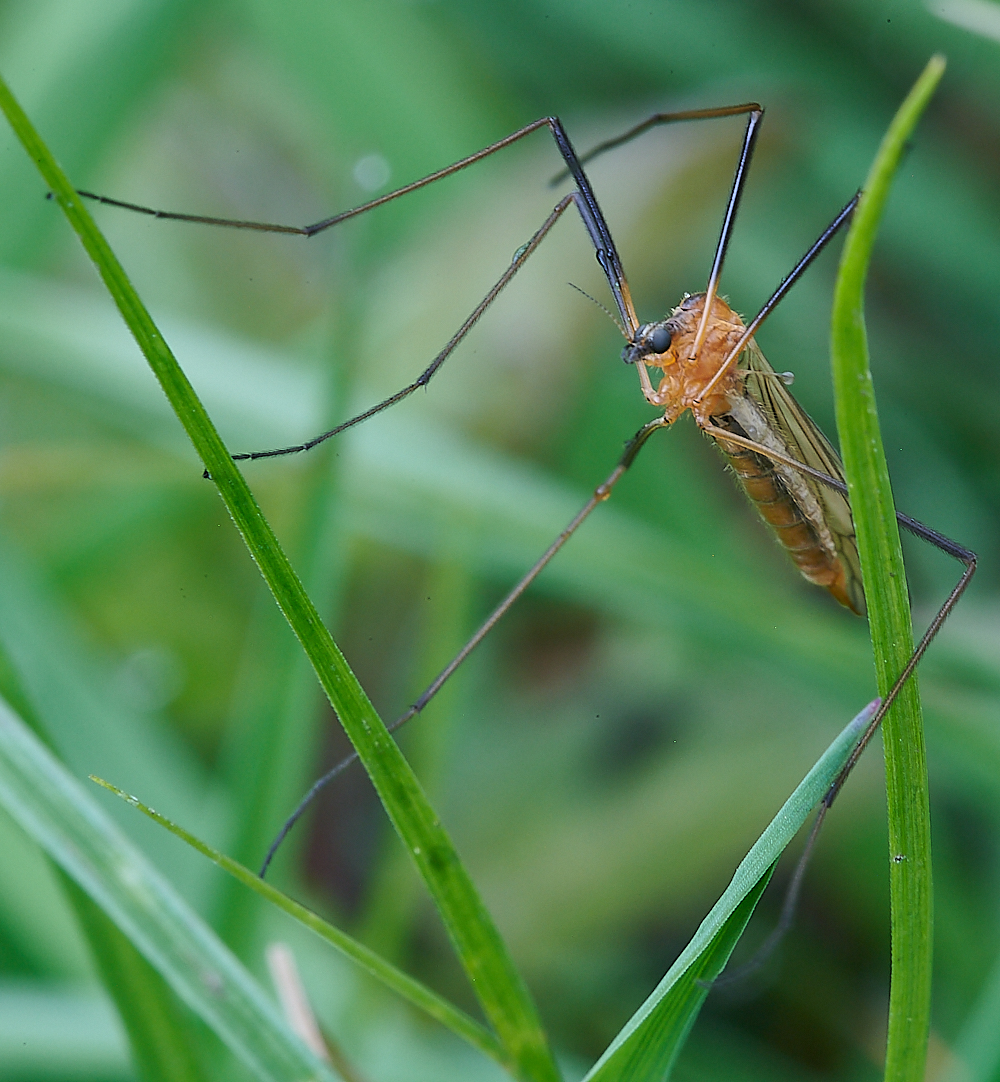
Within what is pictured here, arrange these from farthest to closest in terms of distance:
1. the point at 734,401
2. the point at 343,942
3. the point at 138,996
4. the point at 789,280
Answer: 1. the point at 734,401
2. the point at 789,280
3. the point at 138,996
4. the point at 343,942

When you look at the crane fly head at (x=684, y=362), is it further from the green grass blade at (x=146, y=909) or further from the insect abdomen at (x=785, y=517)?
the green grass blade at (x=146, y=909)

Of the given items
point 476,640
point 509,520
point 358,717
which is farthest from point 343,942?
point 509,520

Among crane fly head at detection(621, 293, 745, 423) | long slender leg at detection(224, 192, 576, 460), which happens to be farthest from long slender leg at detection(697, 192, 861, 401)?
long slender leg at detection(224, 192, 576, 460)

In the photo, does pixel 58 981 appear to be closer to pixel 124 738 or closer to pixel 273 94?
pixel 124 738

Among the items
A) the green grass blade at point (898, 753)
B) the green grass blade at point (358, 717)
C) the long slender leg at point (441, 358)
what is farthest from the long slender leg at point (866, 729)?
the long slender leg at point (441, 358)

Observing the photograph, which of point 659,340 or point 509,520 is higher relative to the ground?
point 659,340

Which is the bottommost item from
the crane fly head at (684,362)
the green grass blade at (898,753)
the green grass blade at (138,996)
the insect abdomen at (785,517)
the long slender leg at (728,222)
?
the green grass blade at (138,996)

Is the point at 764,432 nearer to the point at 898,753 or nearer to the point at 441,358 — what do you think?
the point at 441,358

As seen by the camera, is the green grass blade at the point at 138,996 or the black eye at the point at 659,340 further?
the black eye at the point at 659,340
